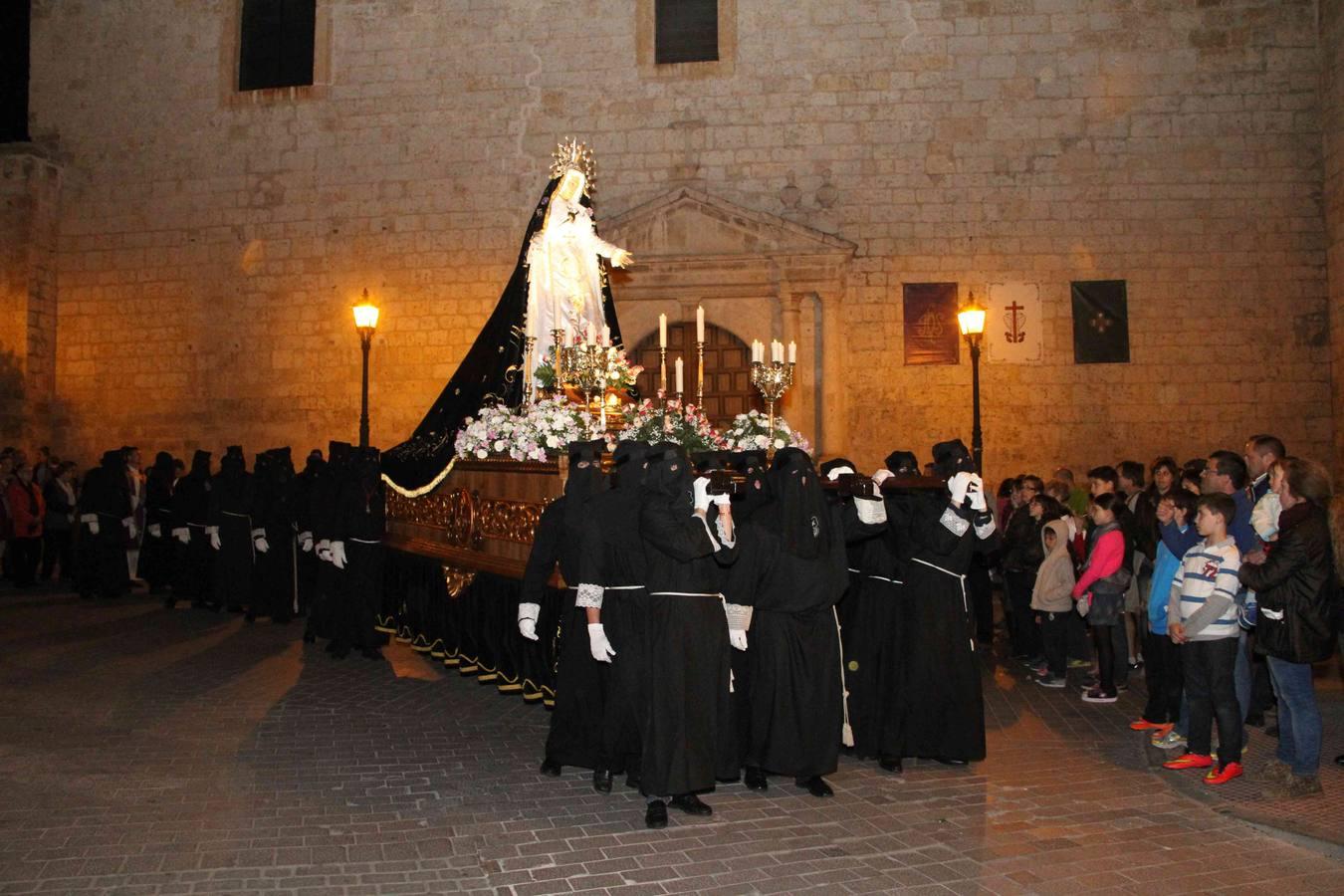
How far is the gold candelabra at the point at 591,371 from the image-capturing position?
8.19m

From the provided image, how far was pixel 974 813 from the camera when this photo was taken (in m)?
5.59

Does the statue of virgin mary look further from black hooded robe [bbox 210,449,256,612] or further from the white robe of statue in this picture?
black hooded robe [bbox 210,449,256,612]

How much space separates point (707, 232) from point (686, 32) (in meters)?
3.56

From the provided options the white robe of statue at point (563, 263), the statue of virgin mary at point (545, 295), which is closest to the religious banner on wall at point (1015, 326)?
the statue of virgin mary at point (545, 295)

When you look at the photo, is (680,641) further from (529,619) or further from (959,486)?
(959,486)

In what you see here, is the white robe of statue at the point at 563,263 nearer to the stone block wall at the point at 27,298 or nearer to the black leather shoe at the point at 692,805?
A: the black leather shoe at the point at 692,805

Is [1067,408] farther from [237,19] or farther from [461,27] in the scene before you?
[237,19]

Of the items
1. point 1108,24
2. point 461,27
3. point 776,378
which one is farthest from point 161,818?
point 1108,24

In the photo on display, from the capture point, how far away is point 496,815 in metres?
5.52

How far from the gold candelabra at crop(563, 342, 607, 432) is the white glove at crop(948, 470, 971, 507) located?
281 centimetres

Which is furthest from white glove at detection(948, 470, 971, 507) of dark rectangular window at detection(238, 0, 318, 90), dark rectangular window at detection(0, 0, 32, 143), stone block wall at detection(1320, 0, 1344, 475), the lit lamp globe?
dark rectangular window at detection(0, 0, 32, 143)

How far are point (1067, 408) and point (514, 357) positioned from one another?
9737 mm

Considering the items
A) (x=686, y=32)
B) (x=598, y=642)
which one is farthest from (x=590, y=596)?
(x=686, y=32)

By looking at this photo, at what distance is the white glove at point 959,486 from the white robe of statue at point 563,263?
4.28 meters
